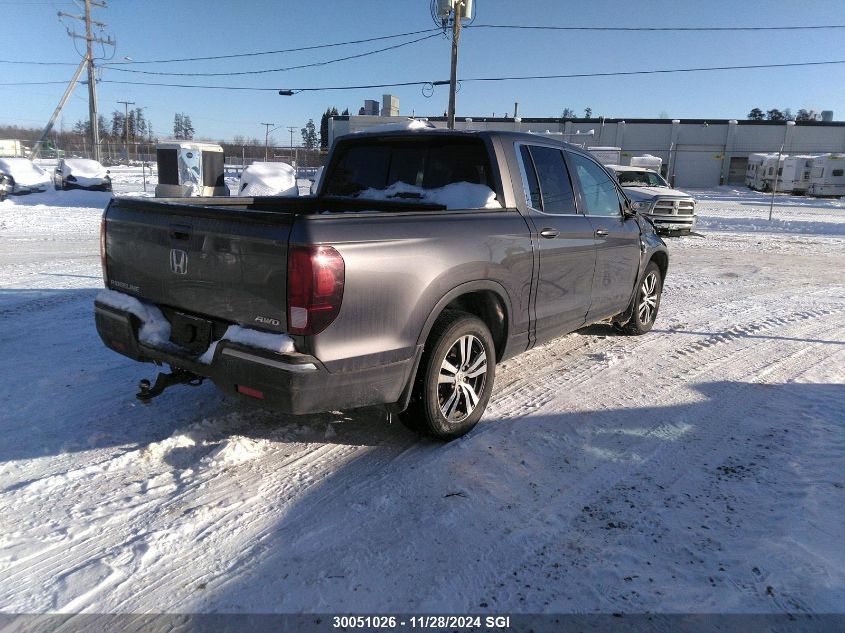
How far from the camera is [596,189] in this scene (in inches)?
212

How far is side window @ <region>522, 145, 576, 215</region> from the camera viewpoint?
15.0 feet

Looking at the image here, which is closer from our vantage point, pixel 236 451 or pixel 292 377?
pixel 292 377

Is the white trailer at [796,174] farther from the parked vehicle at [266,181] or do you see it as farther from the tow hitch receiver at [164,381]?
the tow hitch receiver at [164,381]

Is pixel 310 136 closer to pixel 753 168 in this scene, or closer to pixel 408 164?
pixel 753 168

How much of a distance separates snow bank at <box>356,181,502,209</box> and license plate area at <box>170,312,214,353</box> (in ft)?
6.14

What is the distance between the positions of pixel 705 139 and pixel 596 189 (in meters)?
57.4

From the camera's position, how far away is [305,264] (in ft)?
9.41

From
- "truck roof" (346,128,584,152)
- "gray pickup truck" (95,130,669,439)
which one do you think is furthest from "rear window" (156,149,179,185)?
"truck roof" (346,128,584,152)

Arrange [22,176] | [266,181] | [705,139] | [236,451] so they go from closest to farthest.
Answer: [236,451]
[266,181]
[22,176]
[705,139]

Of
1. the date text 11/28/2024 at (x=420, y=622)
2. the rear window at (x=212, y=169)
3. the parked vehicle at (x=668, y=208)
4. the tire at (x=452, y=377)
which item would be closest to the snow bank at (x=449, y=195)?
the tire at (x=452, y=377)

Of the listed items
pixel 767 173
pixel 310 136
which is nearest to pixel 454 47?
pixel 767 173

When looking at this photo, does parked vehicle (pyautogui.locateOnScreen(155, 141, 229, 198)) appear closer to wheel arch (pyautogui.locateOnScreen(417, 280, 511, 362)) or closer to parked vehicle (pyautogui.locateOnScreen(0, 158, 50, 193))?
parked vehicle (pyautogui.locateOnScreen(0, 158, 50, 193))

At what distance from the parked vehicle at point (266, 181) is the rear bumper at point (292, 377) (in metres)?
15.9

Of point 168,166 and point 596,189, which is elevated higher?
point 168,166
